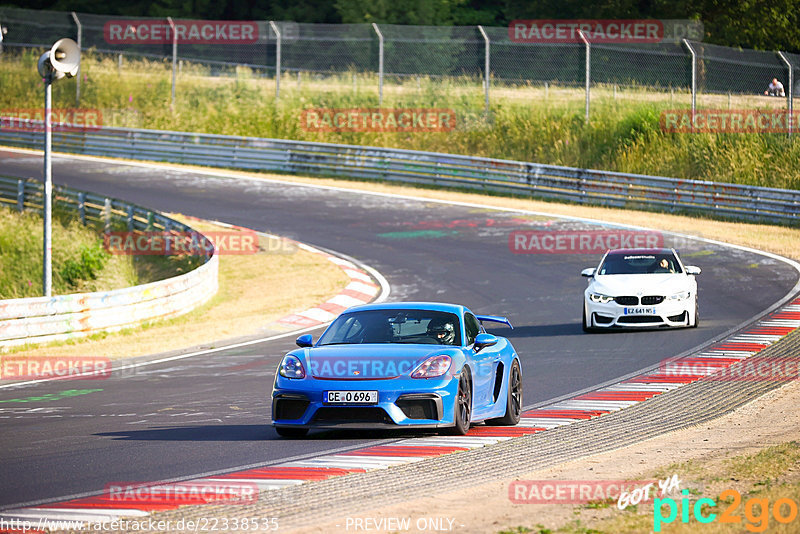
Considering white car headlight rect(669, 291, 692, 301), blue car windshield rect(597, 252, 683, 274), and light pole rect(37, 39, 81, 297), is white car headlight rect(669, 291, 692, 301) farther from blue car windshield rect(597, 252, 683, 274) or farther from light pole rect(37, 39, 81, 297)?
light pole rect(37, 39, 81, 297)

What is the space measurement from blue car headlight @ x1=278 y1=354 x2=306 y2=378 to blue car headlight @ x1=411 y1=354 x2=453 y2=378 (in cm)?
100

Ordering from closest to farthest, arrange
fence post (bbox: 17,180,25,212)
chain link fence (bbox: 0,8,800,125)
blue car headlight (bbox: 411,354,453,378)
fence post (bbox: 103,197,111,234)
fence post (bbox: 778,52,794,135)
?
blue car headlight (bbox: 411,354,453,378) < fence post (bbox: 103,197,111,234) < fence post (bbox: 778,52,794,135) < fence post (bbox: 17,180,25,212) < chain link fence (bbox: 0,8,800,125)

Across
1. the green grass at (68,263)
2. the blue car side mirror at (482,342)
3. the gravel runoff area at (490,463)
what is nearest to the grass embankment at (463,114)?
the green grass at (68,263)

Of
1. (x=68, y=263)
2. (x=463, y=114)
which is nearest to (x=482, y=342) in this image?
(x=68, y=263)

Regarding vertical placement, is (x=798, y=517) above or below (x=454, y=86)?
below

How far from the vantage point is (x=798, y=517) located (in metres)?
6.76

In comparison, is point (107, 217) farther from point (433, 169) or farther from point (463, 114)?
point (463, 114)

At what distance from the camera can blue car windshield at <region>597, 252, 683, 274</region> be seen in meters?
19.6

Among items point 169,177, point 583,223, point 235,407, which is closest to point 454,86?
point 169,177

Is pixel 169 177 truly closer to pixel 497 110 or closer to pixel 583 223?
pixel 497 110

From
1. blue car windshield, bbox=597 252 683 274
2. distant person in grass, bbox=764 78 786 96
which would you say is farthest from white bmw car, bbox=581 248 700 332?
distant person in grass, bbox=764 78 786 96

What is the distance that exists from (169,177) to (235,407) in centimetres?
2700

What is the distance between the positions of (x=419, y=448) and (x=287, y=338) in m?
9.39

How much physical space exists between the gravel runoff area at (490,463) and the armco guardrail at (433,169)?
63.5ft
